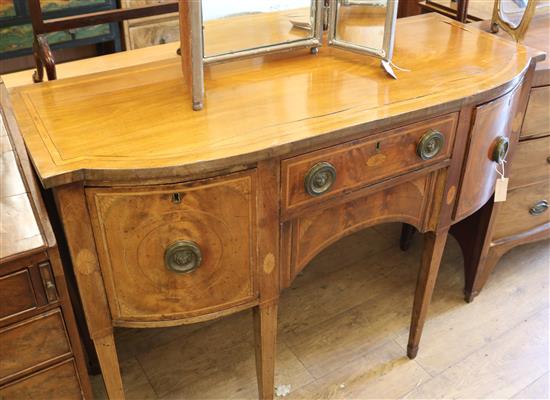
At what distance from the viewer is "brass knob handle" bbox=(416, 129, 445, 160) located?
1.21 meters

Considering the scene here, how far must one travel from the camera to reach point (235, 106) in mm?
1138

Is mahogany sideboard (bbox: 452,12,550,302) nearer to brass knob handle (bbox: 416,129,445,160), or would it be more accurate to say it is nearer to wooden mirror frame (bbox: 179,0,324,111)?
brass knob handle (bbox: 416,129,445,160)

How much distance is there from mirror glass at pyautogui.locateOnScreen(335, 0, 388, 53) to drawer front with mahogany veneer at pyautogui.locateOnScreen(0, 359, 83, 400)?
2.91 ft

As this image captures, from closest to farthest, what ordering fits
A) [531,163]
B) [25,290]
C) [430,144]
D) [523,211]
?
[25,290], [430,144], [531,163], [523,211]

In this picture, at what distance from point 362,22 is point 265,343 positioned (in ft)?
2.41

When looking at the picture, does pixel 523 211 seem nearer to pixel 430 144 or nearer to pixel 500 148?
pixel 500 148

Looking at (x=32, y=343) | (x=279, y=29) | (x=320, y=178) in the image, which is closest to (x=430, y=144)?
(x=320, y=178)

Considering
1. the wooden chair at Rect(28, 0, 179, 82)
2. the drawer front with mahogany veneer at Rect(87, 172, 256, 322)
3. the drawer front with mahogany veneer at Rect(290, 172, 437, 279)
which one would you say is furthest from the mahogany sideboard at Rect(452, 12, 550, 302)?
the wooden chair at Rect(28, 0, 179, 82)

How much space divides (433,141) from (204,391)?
884 millimetres

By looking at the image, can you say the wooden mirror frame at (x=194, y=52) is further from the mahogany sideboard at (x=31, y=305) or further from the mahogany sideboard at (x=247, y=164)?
the mahogany sideboard at (x=31, y=305)

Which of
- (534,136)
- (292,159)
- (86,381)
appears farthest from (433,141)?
(86,381)

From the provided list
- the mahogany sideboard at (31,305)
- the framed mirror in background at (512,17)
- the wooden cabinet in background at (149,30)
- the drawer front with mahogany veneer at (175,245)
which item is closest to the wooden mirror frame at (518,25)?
the framed mirror in background at (512,17)

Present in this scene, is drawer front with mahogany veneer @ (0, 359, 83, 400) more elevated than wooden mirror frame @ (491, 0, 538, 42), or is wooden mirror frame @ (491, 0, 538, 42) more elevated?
wooden mirror frame @ (491, 0, 538, 42)

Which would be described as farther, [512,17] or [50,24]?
[512,17]
